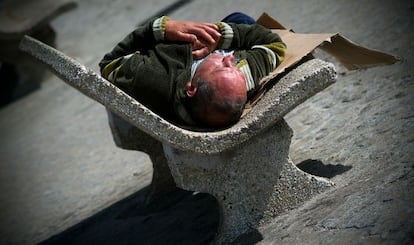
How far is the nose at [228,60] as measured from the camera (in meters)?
3.12

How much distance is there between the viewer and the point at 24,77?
870 centimetres

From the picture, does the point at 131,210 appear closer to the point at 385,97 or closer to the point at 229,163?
the point at 229,163

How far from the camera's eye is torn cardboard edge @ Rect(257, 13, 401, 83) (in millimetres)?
3352

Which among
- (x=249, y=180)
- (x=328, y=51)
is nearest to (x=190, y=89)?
(x=249, y=180)

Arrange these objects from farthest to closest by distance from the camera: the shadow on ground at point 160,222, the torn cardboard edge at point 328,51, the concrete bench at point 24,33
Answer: the concrete bench at point 24,33
the shadow on ground at point 160,222
the torn cardboard edge at point 328,51

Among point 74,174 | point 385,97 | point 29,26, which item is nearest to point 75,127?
point 74,174

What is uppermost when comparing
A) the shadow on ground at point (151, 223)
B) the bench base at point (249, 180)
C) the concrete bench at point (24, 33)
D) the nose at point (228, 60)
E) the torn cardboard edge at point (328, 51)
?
the torn cardboard edge at point (328, 51)

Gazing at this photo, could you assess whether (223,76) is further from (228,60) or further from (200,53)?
(200,53)

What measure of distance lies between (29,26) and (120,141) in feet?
14.6

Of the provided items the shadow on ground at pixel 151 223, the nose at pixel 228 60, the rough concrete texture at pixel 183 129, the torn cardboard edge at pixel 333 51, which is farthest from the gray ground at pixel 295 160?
the nose at pixel 228 60

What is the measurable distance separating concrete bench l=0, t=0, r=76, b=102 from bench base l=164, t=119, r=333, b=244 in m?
5.38

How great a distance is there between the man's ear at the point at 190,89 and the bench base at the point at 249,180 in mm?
262

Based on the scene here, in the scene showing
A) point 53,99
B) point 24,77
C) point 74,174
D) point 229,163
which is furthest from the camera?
point 24,77

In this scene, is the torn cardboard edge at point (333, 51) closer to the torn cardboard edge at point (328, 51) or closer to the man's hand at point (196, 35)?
the torn cardboard edge at point (328, 51)
